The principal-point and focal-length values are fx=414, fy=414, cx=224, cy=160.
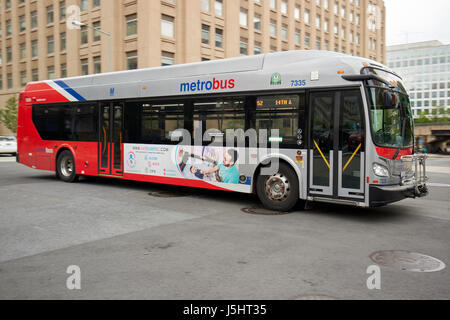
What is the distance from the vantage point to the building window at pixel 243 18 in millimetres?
41531

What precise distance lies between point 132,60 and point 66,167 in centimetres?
2236

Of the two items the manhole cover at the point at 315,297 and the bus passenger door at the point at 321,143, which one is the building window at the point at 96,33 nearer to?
the bus passenger door at the point at 321,143

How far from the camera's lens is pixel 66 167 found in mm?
13266

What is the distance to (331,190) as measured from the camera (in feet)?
25.6

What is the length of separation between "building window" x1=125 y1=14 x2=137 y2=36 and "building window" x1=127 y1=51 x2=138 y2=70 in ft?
5.22

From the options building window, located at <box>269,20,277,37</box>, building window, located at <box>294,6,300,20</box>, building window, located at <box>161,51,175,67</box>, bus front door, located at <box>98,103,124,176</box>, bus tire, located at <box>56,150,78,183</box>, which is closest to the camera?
bus front door, located at <box>98,103,124,176</box>

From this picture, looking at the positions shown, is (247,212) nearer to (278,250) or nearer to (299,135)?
(299,135)

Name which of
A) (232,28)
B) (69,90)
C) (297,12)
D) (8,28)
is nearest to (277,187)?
(69,90)

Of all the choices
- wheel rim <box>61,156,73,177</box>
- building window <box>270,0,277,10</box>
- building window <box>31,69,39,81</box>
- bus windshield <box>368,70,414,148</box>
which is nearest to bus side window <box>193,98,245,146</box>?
bus windshield <box>368,70,414,148</box>

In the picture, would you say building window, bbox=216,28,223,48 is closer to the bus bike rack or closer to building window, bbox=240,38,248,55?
building window, bbox=240,38,248,55

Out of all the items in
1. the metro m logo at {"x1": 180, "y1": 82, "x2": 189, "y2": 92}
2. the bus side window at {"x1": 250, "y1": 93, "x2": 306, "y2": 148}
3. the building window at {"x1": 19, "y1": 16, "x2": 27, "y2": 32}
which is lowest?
the bus side window at {"x1": 250, "y1": 93, "x2": 306, "y2": 148}

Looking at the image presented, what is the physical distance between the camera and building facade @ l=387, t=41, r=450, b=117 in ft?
372

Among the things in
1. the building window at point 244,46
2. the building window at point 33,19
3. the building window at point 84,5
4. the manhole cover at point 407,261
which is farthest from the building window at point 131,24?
the manhole cover at point 407,261

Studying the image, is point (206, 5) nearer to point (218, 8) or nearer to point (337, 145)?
point (218, 8)
